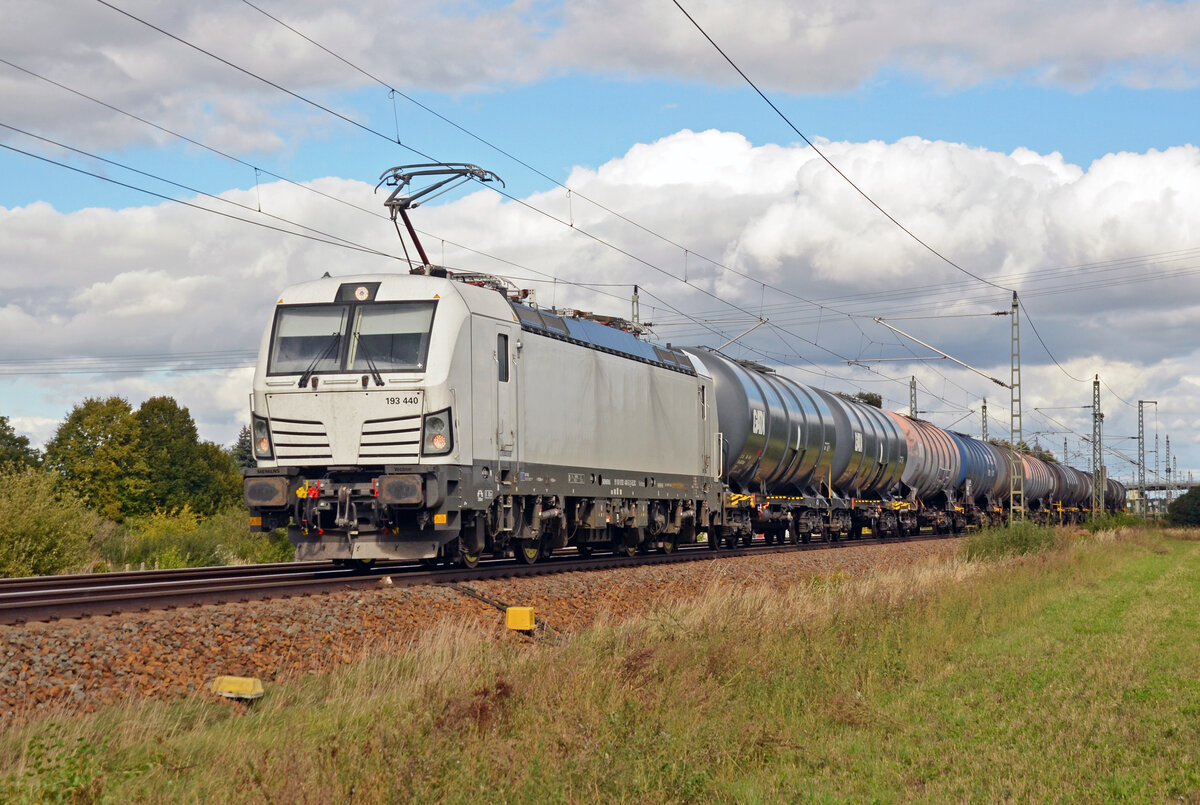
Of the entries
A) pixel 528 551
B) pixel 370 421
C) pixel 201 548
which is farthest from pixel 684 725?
pixel 201 548

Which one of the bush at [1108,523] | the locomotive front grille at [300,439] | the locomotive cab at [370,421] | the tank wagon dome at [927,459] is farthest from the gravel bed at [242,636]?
the bush at [1108,523]

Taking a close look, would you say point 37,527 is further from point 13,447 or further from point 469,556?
point 13,447

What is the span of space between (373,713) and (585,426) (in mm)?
11432

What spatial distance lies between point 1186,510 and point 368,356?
3131 inches

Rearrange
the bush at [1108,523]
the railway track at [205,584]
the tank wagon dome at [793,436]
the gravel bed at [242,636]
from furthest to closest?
1. the bush at [1108,523]
2. the tank wagon dome at [793,436]
3. the railway track at [205,584]
4. the gravel bed at [242,636]

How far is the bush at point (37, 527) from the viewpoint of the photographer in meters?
19.3

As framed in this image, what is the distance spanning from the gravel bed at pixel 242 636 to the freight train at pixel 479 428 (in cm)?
152

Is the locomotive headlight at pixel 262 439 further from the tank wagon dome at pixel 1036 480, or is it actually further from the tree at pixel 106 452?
the tree at pixel 106 452

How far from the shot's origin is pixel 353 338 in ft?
50.5

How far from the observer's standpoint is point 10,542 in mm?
19391

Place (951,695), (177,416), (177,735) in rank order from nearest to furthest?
(177,735) < (951,695) < (177,416)

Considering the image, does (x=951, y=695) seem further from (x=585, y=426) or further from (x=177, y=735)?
(x=585, y=426)

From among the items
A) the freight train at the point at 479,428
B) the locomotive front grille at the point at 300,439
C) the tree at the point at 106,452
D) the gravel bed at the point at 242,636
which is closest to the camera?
the gravel bed at the point at 242,636

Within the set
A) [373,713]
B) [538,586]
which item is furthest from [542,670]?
[538,586]
